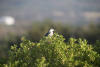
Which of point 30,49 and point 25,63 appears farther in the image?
point 30,49

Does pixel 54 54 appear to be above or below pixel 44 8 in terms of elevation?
below

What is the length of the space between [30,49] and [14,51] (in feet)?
1.94

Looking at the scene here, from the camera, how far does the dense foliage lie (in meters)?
9.41

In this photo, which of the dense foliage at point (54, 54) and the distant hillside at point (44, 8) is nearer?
the dense foliage at point (54, 54)

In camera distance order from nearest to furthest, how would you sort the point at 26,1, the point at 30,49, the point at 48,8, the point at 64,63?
the point at 64,63 < the point at 30,49 < the point at 48,8 < the point at 26,1

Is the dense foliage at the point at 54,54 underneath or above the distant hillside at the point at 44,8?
underneath

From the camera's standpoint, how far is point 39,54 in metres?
9.76

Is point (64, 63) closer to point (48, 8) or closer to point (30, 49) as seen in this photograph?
point (30, 49)

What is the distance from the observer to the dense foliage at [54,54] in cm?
941

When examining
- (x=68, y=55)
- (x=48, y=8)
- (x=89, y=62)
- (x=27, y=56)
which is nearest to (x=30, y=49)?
(x=27, y=56)

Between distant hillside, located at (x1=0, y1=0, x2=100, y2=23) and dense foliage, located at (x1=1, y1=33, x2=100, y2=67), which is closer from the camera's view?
dense foliage, located at (x1=1, y1=33, x2=100, y2=67)

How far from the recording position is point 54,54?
9.73m

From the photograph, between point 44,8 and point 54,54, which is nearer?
point 54,54

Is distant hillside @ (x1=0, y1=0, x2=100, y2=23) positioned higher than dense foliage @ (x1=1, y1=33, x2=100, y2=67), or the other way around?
distant hillside @ (x1=0, y1=0, x2=100, y2=23)
